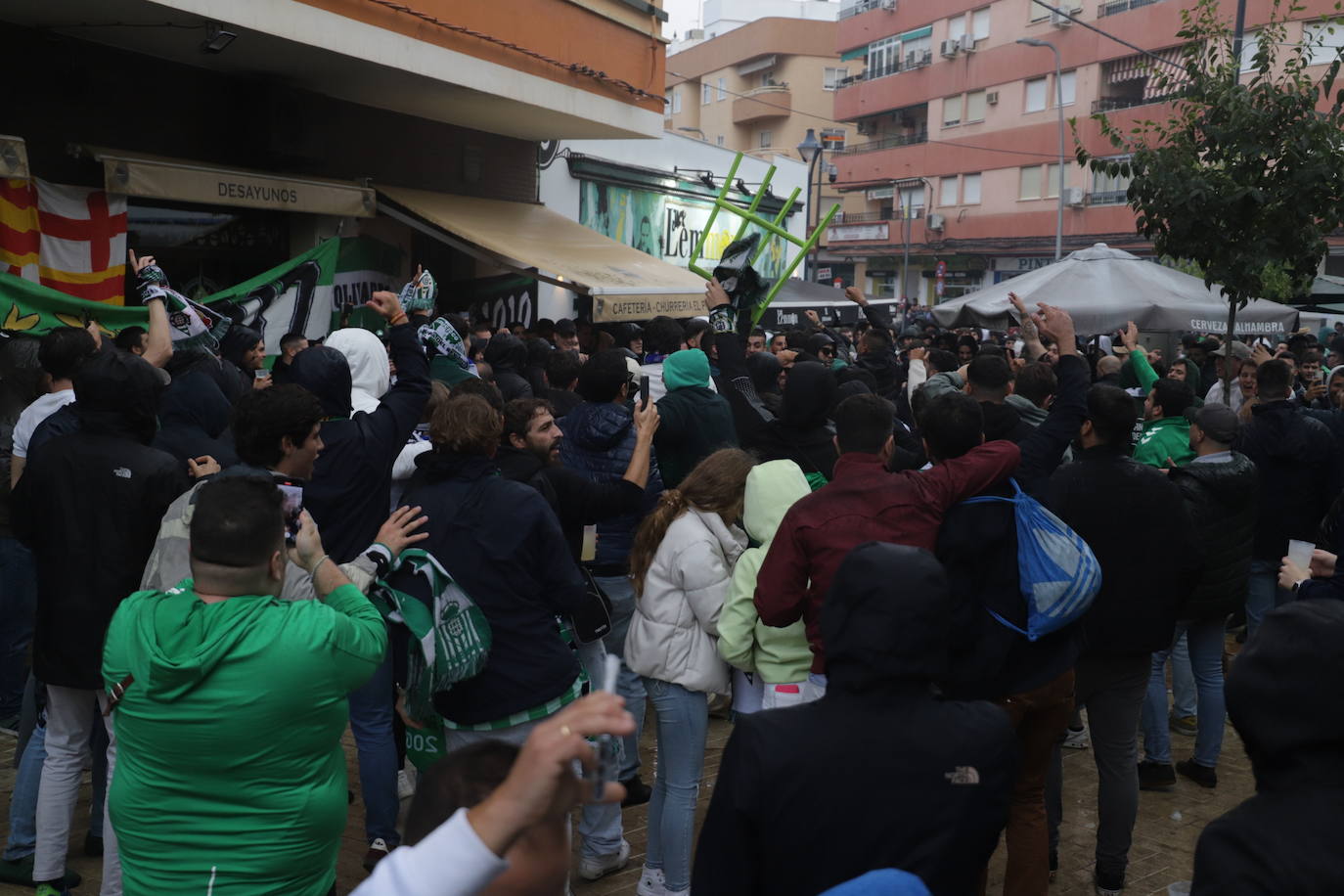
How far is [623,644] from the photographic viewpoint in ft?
17.4

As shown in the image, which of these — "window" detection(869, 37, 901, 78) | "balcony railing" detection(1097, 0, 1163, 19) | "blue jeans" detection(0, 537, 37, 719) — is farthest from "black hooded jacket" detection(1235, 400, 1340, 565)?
"window" detection(869, 37, 901, 78)

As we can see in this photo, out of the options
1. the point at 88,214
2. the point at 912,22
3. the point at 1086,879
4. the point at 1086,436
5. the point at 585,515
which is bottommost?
the point at 1086,879

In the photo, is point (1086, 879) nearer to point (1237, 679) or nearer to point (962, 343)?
point (1237, 679)

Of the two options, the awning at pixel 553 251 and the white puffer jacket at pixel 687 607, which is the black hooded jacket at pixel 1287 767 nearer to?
the white puffer jacket at pixel 687 607

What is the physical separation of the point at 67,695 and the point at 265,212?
8228mm

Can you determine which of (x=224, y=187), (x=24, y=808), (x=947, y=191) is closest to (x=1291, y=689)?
(x=24, y=808)

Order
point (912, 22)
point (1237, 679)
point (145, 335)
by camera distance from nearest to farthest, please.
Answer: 1. point (1237, 679)
2. point (145, 335)
3. point (912, 22)

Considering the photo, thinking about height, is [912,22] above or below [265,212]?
above

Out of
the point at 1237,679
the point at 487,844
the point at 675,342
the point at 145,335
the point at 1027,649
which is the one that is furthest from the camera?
the point at 675,342

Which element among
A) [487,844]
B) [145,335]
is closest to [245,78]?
[145,335]

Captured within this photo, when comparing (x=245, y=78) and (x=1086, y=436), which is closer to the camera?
(x=1086, y=436)

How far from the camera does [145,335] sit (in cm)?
620

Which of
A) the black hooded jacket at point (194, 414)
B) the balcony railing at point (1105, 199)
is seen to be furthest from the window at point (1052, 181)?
the black hooded jacket at point (194, 414)

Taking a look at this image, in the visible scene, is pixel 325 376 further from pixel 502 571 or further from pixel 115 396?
pixel 502 571
